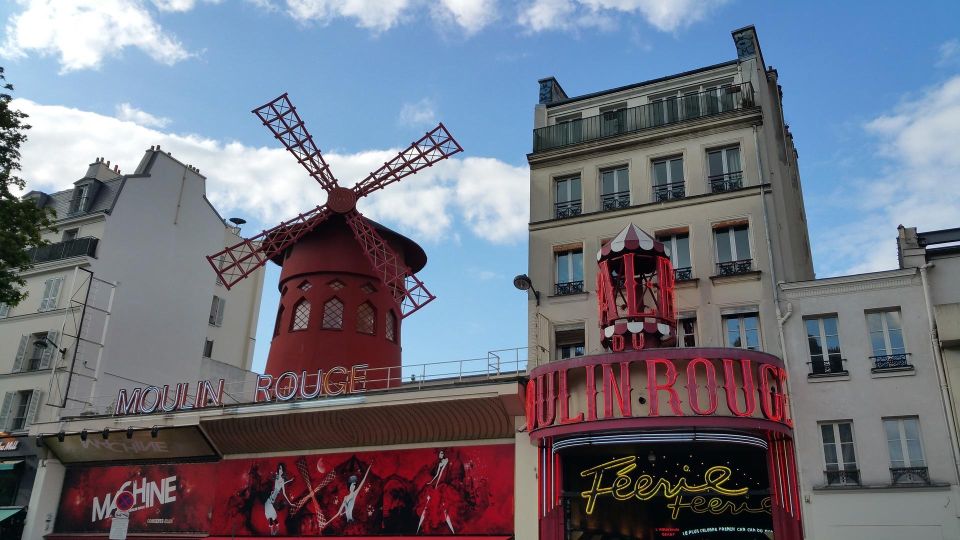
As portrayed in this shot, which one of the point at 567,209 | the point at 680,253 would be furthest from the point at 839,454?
the point at 567,209

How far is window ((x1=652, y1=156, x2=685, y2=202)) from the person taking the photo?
45.5 ft

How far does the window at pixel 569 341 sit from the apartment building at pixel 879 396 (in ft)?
10.9

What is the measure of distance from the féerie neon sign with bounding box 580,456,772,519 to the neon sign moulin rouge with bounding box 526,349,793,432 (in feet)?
3.66

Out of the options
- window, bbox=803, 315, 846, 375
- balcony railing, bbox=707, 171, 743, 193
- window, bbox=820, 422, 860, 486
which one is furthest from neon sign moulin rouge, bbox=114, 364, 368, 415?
window, bbox=820, 422, 860, 486

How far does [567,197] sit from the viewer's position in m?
14.9

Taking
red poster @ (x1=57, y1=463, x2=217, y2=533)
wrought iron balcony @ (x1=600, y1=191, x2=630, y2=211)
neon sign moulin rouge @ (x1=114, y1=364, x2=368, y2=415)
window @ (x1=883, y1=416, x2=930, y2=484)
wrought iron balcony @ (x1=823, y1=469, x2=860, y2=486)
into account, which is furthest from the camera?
red poster @ (x1=57, y1=463, x2=217, y2=533)

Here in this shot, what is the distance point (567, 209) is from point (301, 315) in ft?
23.3

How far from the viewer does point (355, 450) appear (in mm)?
15016

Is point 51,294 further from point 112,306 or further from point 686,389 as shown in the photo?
point 686,389

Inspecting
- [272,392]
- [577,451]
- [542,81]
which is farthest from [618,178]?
[272,392]

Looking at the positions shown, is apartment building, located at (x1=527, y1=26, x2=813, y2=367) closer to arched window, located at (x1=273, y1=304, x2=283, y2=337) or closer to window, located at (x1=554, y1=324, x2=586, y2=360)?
window, located at (x1=554, y1=324, x2=586, y2=360)

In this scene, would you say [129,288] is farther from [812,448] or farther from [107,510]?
[812,448]

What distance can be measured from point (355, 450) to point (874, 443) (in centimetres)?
890

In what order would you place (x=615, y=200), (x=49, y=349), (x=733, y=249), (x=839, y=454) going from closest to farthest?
(x=839, y=454)
(x=733, y=249)
(x=615, y=200)
(x=49, y=349)
